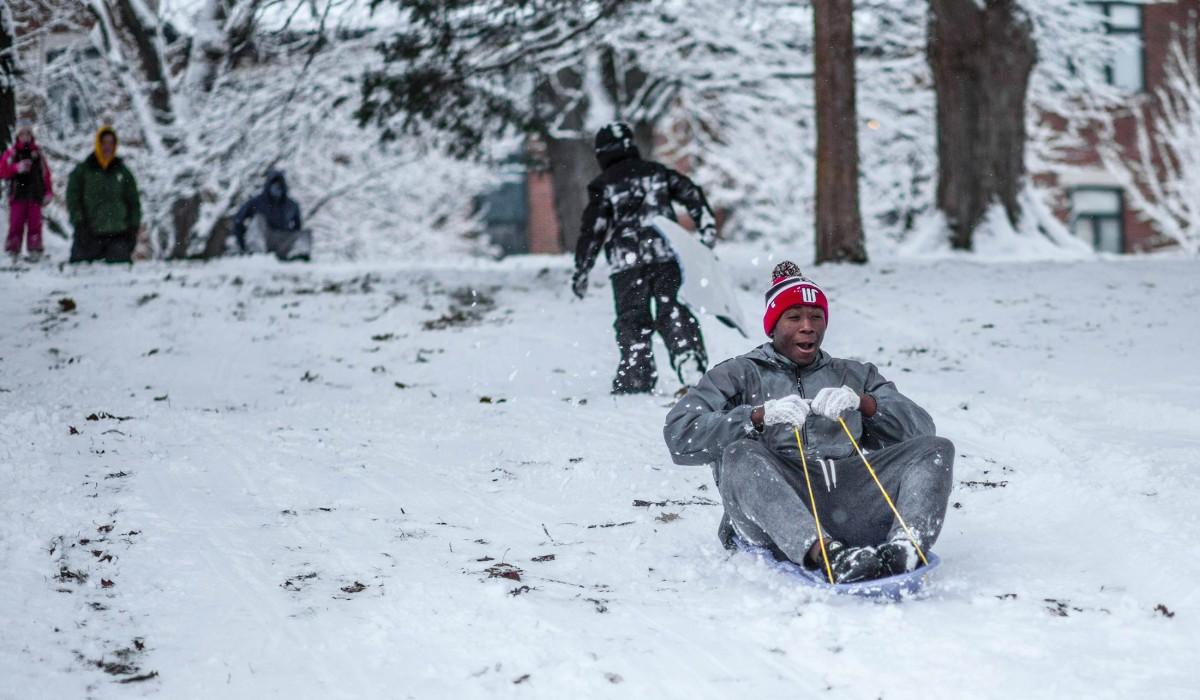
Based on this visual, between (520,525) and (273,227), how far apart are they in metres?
12.7

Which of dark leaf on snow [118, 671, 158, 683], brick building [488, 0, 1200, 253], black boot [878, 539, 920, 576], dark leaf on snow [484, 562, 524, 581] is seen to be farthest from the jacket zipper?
brick building [488, 0, 1200, 253]

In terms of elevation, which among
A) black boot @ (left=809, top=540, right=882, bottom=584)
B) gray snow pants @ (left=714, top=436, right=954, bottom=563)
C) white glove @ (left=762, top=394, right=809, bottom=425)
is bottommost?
black boot @ (left=809, top=540, right=882, bottom=584)

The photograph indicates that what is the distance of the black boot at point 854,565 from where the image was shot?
152 inches

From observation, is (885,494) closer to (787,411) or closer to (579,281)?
(787,411)

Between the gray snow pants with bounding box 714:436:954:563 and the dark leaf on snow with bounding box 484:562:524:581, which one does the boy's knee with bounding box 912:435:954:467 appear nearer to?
the gray snow pants with bounding box 714:436:954:563

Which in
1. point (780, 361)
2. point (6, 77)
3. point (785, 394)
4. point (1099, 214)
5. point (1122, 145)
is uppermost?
point (6, 77)

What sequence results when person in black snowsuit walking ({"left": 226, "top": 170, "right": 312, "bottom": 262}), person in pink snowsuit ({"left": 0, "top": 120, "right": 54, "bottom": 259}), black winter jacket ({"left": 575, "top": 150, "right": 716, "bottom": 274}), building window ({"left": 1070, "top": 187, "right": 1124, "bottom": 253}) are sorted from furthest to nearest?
building window ({"left": 1070, "top": 187, "right": 1124, "bottom": 253}) → person in black snowsuit walking ({"left": 226, "top": 170, "right": 312, "bottom": 262}) → person in pink snowsuit ({"left": 0, "top": 120, "right": 54, "bottom": 259}) → black winter jacket ({"left": 575, "top": 150, "right": 716, "bottom": 274})

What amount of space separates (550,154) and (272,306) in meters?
7.70

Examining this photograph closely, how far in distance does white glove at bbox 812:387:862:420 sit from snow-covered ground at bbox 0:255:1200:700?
60 cm

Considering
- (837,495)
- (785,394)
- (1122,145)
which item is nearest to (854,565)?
(837,495)

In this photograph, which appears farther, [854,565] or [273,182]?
[273,182]

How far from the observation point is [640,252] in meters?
8.06

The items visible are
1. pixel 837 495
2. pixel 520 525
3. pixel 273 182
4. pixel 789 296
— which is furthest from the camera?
pixel 273 182

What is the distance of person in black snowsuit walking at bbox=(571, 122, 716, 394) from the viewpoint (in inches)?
318
